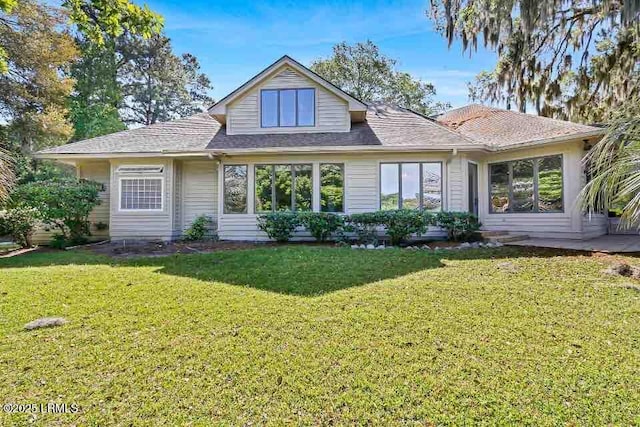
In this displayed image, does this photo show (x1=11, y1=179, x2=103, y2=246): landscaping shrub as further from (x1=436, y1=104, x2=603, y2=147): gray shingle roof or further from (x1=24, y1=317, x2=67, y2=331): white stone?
(x1=436, y1=104, x2=603, y2=147): gray shingle roof

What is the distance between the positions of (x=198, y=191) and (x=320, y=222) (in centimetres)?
480

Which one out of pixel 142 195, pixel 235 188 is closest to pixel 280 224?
pixel 235 188

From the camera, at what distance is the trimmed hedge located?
9539mm

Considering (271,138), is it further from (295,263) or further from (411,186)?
(295,263)

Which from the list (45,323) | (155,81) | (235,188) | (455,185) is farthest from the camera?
(155,81)

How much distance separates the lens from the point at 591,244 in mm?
9047

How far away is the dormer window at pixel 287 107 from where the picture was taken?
11.7 m

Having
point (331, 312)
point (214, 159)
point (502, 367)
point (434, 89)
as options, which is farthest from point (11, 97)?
point (434, 89)

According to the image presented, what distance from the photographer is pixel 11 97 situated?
1541cm

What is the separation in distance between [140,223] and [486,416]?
38.1 feet

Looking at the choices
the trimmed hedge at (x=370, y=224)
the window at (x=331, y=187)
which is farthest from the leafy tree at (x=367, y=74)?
the trimmed hedge at (x=370, y=224)

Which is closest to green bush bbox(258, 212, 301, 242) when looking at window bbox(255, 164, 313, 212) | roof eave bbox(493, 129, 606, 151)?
window bbox(255, 164, 313, 212)

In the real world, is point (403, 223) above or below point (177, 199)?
below

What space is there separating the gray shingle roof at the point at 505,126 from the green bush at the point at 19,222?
14.1 meters
